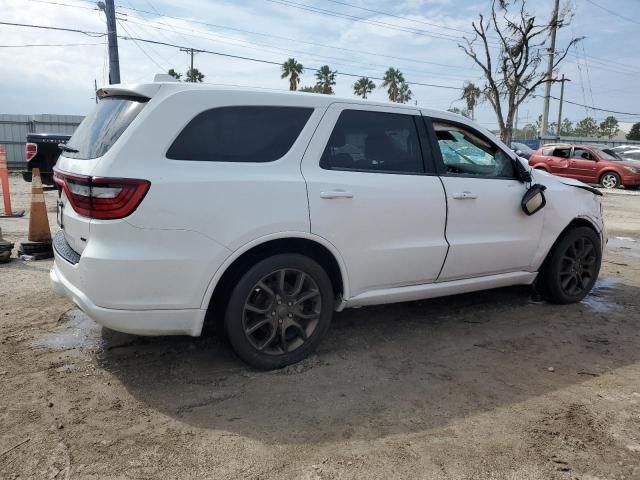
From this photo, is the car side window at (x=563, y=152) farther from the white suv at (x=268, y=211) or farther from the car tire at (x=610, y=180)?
the white suv at (x=268, y=211)

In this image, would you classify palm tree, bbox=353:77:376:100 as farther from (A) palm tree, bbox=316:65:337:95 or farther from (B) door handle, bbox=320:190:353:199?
(B) door handle, bbox=320:190:353:199

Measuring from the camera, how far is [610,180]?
63.6ft

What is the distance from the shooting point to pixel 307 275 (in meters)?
3.46

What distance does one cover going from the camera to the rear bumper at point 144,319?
9.84 feet

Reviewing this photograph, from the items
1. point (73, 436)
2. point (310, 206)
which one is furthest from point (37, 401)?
point (310, 206)

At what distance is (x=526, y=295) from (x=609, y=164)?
1660cm

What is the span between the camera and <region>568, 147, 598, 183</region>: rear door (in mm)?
19531

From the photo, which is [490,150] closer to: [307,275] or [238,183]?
[307,275]

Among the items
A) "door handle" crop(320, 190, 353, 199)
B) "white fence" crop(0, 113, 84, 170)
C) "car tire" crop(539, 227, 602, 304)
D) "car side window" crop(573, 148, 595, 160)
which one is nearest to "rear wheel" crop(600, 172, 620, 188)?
"car side window" crop(573, 148, 595, 160)

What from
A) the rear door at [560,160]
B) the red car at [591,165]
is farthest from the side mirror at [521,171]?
the rear door at [560,160]

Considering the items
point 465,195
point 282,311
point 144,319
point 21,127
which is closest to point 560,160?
point 465,195

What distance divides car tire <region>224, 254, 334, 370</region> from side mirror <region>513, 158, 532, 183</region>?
207 centimetres

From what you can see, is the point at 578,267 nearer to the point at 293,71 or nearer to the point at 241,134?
the point at 241,134

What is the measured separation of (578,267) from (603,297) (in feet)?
2.15
